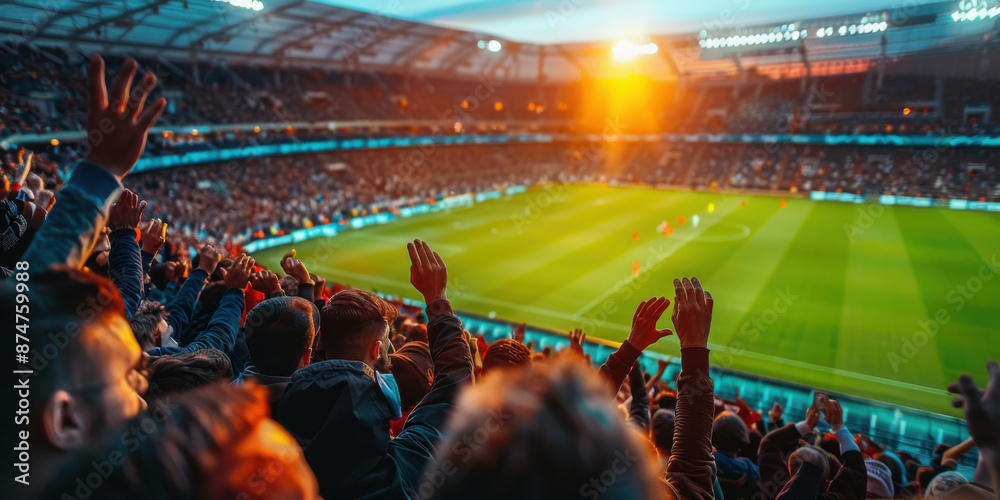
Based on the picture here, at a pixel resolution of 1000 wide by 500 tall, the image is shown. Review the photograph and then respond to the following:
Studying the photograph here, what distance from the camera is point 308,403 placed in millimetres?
2416

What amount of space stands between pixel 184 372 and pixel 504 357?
178 centimetres

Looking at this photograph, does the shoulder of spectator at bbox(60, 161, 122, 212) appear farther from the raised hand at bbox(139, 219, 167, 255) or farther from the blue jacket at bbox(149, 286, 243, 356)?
the raised hand at bbox(139, 219, 167, 255)

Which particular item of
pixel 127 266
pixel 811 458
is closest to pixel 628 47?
pixel 811 458

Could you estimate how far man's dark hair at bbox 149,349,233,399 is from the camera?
2.61 meters

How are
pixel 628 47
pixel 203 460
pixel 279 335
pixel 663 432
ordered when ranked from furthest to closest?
pixel 628 47
pixel 663 432
pixel 279 335
pixel 203 460

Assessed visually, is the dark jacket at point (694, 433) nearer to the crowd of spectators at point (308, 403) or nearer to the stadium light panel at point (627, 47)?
the crowd of spectators at point (308, 403)

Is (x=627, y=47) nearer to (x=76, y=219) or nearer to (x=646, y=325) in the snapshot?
(x=646, y=325)

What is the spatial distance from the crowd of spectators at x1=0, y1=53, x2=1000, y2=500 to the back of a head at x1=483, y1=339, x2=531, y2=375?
0.01 meters

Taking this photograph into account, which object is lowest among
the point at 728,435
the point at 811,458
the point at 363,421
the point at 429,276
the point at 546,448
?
the point at 728,435

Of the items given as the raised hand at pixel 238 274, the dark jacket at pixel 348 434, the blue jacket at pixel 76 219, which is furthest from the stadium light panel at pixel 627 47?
the blue jacket at pixel 76 219

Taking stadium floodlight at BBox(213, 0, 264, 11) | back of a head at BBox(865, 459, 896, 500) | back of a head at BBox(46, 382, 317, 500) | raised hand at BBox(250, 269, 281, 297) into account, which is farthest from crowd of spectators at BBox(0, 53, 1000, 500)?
stadium floodlight at BBox(213, 0, 264, 11)

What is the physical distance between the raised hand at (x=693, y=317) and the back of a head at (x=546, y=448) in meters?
1.76

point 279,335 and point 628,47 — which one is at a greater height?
point 628,47

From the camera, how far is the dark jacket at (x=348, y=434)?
233 cm
